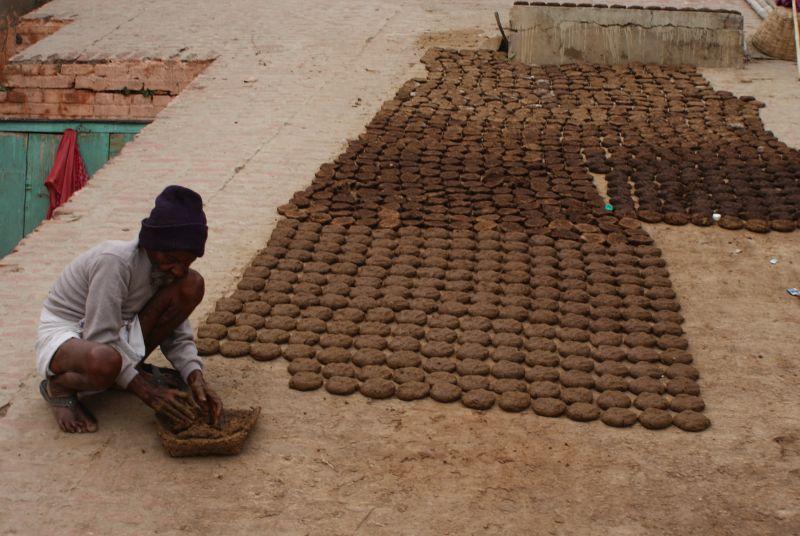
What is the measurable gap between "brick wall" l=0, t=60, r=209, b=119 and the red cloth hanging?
489mm

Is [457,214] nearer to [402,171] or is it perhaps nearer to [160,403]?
[402,171]

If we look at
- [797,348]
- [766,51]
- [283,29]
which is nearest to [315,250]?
[797,348]

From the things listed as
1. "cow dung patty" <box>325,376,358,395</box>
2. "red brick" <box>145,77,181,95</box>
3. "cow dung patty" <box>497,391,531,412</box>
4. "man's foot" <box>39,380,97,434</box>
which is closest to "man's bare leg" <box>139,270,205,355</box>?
"man's foot" <box>39,380,97,434</box>

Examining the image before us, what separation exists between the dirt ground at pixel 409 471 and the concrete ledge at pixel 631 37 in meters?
5.77

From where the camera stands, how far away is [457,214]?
6562 millimetres

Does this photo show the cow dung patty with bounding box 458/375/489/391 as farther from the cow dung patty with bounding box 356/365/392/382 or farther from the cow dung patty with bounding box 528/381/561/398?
the cow dung patty with bounding box 356/365/392/382

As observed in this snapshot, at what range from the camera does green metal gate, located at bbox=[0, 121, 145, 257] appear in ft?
32.3

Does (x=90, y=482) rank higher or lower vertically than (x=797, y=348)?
higher

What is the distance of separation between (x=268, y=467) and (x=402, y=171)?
3.56m

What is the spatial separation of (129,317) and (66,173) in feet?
19.6

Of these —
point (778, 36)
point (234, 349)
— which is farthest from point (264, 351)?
point (778, 36)

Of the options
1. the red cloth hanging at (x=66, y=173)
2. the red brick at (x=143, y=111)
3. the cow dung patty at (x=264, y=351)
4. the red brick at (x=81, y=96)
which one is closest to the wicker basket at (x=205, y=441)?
the cow dung patty at (x=264, y=351)

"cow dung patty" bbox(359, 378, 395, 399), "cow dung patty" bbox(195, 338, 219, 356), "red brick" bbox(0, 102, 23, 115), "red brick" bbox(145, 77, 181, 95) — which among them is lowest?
"red brick" bbox(0, 102, 23, 115)

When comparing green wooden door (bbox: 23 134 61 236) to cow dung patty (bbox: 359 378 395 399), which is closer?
cow dung patty (bbox: 359 378 395 399)
